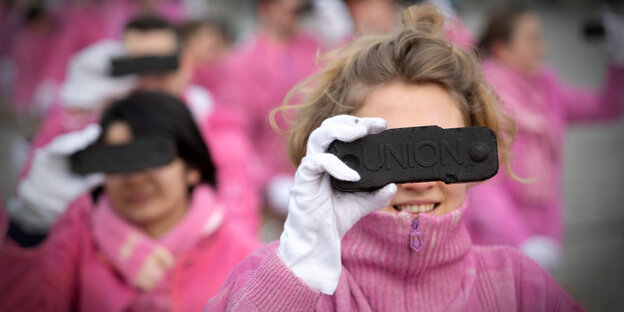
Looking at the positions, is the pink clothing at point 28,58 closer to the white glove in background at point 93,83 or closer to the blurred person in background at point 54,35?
the blurred person in background at point 54,35

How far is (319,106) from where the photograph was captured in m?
1.61

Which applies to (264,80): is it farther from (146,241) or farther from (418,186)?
(418,186)

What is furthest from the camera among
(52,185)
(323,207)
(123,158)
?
(52,185)

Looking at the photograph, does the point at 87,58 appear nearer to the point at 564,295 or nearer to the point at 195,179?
the point at 195,179

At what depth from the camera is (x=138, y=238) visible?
7.70ft

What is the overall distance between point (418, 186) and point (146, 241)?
1.25 meters

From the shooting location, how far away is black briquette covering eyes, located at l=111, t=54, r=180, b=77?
354 centimetres

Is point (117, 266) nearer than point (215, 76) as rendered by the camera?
Yes

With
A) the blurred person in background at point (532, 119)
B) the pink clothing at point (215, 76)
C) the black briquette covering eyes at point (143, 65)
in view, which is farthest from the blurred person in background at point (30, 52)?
the blurred person in background at point (532, 119)

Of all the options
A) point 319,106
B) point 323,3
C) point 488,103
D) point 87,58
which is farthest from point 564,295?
point 323,3

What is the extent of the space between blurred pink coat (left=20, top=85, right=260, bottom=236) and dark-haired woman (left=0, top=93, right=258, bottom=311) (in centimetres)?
104

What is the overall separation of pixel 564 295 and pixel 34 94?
8.30 metres

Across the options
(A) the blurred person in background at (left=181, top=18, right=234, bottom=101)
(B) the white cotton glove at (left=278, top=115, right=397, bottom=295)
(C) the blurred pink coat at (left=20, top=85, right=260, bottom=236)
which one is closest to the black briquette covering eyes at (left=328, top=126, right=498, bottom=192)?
(B) the white cotton glove at (left=278, top=115, right=397, bottom=295)

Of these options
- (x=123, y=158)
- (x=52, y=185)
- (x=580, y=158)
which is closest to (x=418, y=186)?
(x=123, y=158)
